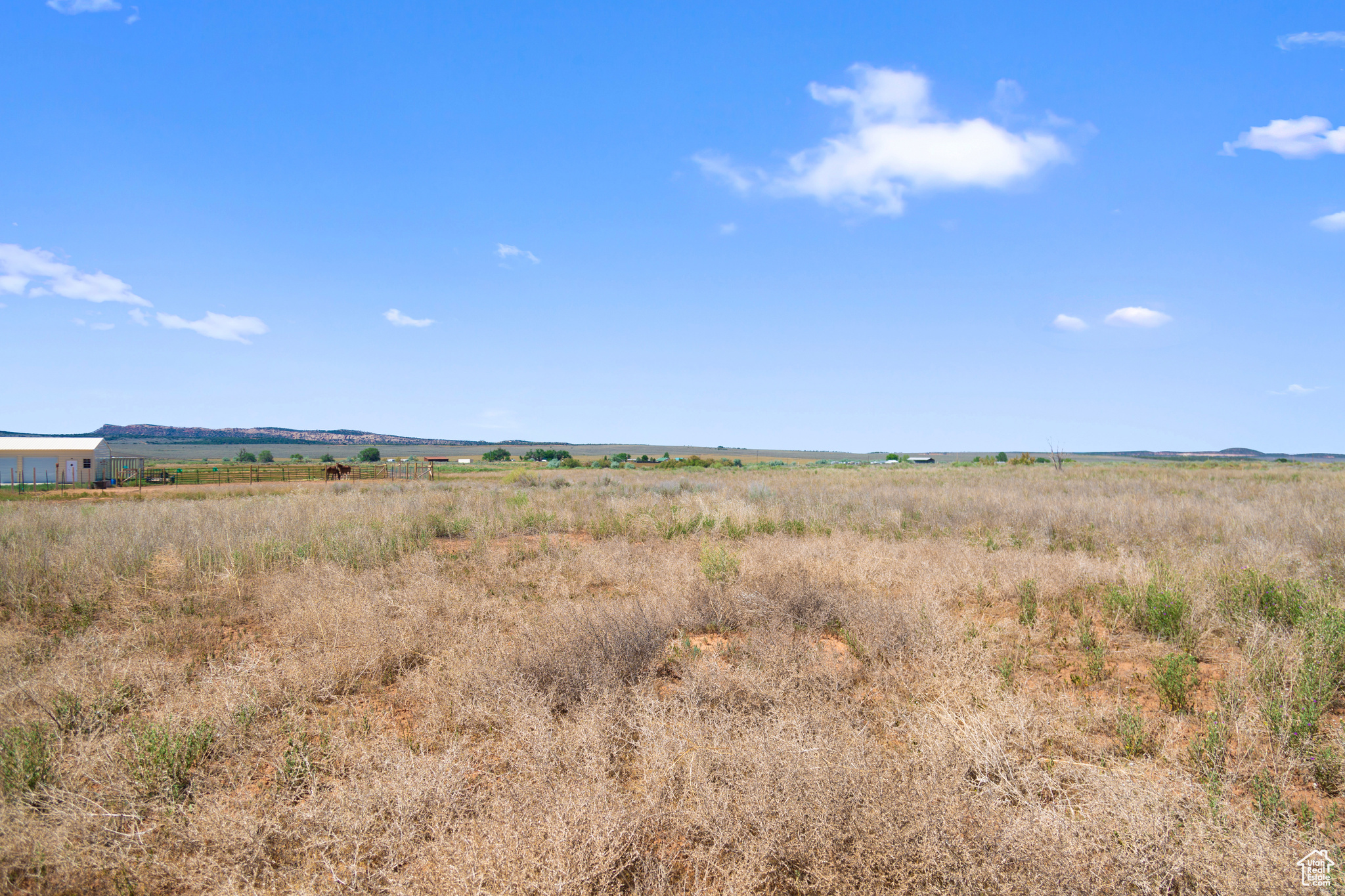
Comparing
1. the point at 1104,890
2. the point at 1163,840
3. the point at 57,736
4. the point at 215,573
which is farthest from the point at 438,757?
the point at 215,573

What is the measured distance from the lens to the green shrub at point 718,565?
8.09 meters

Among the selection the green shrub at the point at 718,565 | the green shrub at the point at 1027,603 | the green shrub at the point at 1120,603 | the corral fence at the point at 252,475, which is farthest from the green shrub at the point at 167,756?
the corral fence at the point at 252,475

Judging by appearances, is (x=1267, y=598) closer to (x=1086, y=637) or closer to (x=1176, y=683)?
(x=1086, y=637)

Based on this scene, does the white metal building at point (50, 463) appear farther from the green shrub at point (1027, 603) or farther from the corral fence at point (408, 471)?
the green shrub at point (1027, 603)

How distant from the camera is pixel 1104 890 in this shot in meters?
2.54

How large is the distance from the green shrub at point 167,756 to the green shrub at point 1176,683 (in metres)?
6.85

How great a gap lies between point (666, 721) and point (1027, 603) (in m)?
5.21

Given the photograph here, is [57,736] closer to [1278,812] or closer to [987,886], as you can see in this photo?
[987,886]

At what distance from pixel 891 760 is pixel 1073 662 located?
124 inches

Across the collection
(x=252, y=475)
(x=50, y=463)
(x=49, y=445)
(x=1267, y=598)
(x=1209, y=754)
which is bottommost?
(x=252, y=475)

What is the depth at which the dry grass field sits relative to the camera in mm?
2797

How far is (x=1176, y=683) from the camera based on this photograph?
461 cm

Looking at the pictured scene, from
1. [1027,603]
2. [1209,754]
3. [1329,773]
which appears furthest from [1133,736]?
[1027,603]

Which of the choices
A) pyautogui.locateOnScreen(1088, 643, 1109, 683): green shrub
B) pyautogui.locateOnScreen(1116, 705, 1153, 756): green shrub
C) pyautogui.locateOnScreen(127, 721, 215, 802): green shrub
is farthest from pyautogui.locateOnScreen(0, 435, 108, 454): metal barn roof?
pyautogui.locateOnScreen(1116, 705, 1153, 756): green shrub
